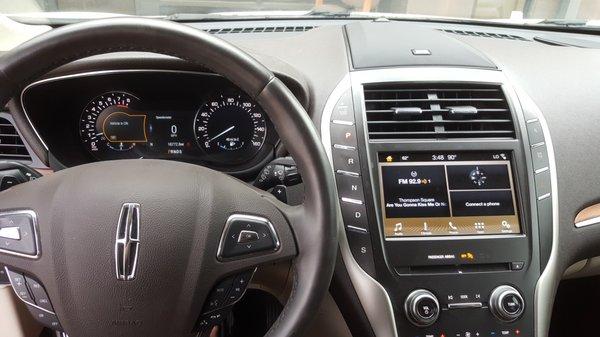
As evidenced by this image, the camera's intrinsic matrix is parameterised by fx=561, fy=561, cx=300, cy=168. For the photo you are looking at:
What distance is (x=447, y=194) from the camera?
1248 mm

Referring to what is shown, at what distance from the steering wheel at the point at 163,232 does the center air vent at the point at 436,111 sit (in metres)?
0.34

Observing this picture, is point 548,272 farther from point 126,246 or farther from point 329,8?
point 329,8

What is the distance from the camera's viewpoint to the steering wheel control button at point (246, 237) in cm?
102

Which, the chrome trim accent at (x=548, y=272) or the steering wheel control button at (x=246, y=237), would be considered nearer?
the steering wheel control button at (x=246, y=237)

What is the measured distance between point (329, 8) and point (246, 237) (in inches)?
48.0

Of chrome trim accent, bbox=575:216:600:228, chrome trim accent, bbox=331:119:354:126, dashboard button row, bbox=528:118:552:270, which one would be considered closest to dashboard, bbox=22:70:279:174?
chrome trim accent, bbox=331:119:354:126

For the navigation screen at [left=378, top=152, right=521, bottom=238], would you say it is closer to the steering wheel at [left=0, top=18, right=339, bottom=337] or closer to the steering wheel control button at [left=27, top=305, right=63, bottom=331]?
the steering wheel at [left=0, top=18, right=339, bottom=337]

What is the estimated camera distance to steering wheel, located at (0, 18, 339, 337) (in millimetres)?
941

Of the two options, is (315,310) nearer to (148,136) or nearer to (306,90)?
(306,90)

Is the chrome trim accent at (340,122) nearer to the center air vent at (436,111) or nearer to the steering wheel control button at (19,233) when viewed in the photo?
the center air vent at (436,111)

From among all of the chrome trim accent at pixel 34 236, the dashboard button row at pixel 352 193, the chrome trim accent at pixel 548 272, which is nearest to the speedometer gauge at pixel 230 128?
the dashboard button row at pixel 352 193

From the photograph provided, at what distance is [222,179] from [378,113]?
0.41 meters

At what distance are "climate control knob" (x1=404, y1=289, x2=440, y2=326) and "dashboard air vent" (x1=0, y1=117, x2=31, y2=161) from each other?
1006mm

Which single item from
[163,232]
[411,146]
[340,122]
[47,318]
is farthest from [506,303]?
[47,318]
